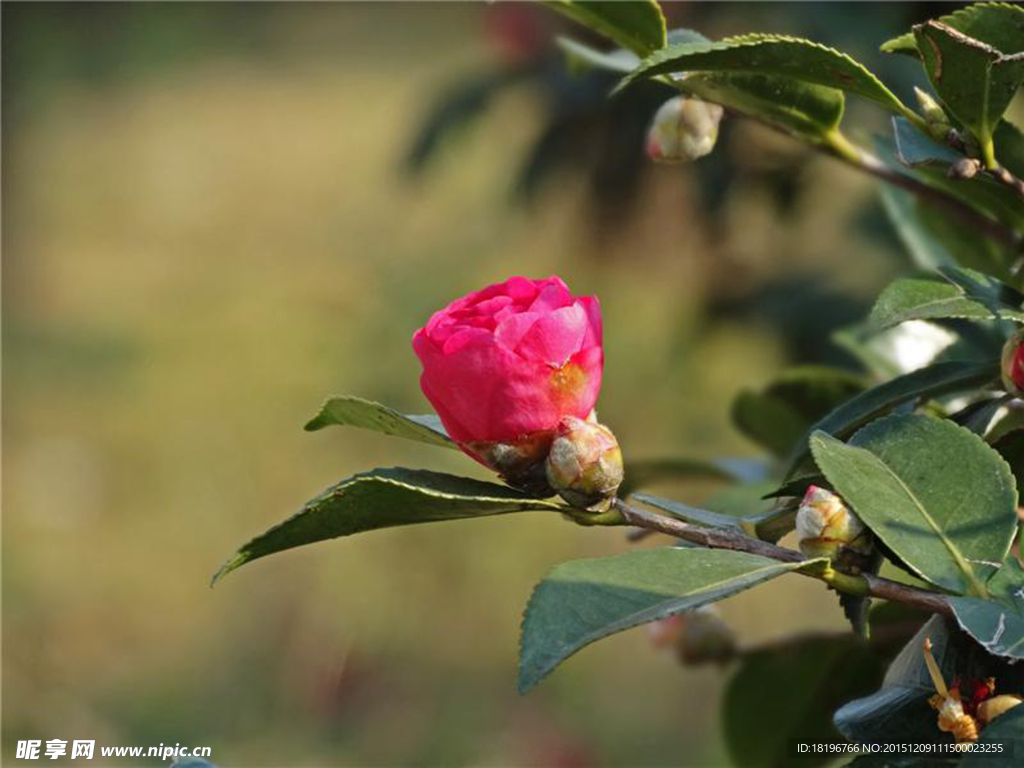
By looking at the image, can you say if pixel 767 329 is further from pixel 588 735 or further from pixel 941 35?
pixel 941 35

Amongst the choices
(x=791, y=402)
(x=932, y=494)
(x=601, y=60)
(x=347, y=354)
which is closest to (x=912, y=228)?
(x=791, y=402)

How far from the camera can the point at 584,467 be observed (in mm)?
490

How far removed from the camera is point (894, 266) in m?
1.75

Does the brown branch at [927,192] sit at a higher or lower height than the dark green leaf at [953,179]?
lower

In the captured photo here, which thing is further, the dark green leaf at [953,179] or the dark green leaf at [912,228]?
the dark green leaf at [912,228]

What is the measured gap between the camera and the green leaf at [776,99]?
592 mm

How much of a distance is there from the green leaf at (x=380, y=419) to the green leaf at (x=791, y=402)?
1.17ft

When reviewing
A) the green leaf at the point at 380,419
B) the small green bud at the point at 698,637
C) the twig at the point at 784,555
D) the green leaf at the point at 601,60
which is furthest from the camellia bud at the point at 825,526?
the small green bud at the point at 698,637

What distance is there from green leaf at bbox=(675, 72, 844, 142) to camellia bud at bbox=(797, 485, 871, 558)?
0.19 m

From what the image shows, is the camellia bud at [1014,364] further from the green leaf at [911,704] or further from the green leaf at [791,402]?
the green leaf at [791,402]

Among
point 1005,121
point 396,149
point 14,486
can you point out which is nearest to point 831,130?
point 1005,121

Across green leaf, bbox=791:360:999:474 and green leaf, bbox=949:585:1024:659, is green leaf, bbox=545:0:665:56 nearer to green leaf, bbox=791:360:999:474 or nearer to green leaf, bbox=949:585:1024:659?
green leaf, bbox=791:360:999:474

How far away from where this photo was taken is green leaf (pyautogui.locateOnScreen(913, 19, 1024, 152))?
0.50m

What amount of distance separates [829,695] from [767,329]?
1.14 m
